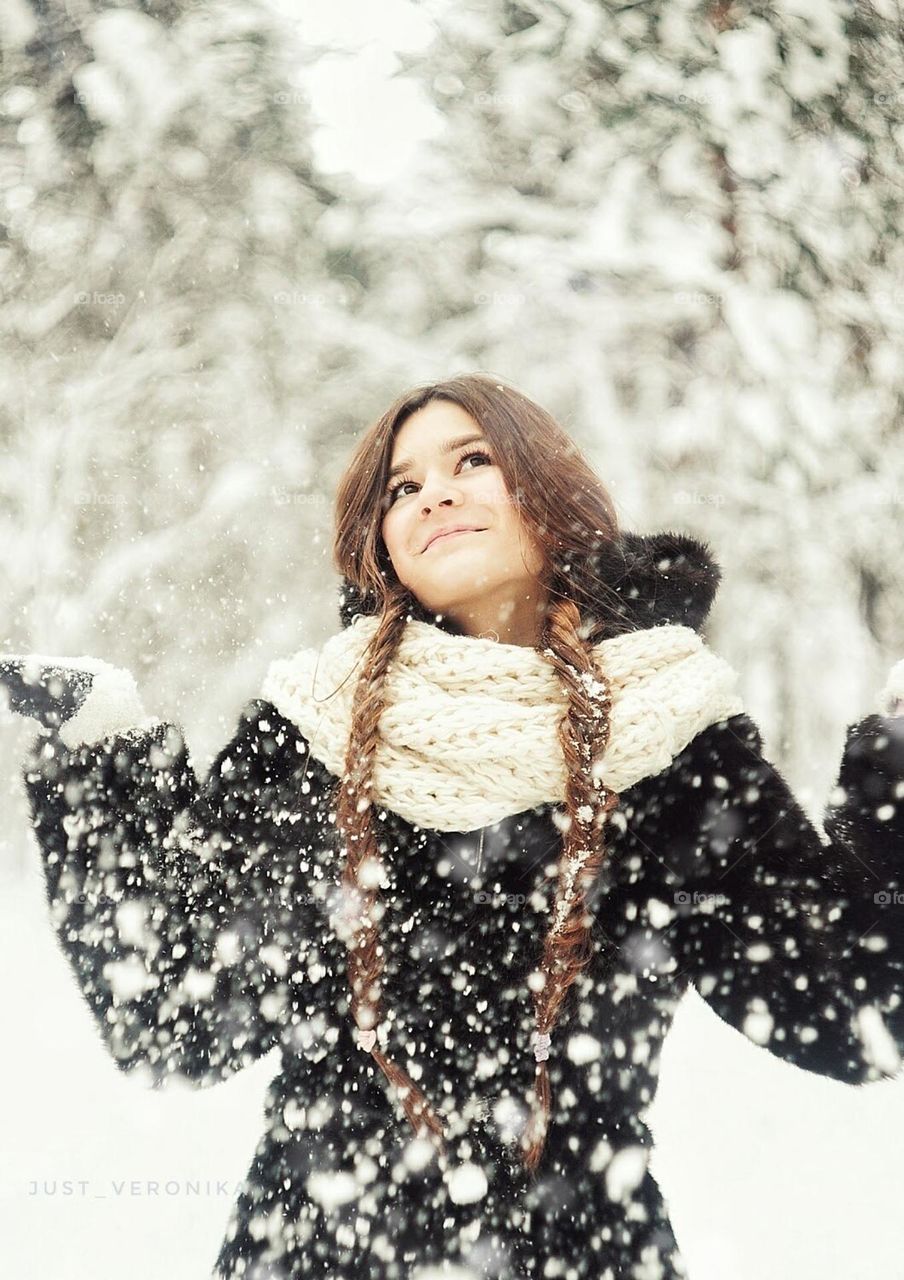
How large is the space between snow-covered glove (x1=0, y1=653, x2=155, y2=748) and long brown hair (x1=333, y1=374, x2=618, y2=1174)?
0.90 feet

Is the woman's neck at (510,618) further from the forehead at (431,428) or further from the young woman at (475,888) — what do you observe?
the forehead at (431,428)

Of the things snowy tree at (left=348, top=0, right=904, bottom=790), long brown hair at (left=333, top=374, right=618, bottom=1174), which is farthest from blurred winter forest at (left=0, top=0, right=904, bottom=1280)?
long brown hair at (left=333, top=374, right=618, bottom=1174)

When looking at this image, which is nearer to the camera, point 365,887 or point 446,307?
point 365,887


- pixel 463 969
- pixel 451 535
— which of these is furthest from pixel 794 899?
pixel 451 535

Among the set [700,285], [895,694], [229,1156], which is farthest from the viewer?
[700,285]

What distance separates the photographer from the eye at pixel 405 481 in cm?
101

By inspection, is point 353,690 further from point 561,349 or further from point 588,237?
point 588,237

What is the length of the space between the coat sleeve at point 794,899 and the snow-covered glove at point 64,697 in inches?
24.1

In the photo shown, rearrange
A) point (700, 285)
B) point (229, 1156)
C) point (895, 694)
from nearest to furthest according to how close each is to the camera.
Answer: point (895, 694) < point (229, 1156) < point (700, 285)

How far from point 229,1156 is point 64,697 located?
0.91m

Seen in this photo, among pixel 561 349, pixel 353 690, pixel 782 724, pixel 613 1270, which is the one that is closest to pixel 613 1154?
pixel 613 1270

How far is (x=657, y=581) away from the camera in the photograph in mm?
996

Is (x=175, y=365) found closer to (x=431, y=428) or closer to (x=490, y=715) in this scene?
(x=431, y=428)

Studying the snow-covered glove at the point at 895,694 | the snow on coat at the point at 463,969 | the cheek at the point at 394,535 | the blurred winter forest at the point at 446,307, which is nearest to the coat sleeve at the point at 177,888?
the snow on coat at the point at 463,969
